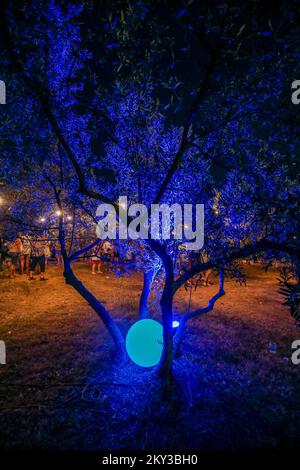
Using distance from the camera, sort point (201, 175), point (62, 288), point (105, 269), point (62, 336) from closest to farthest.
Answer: point (201, 175) → point (62, 336) → point (62, 288) → point (105, 269)

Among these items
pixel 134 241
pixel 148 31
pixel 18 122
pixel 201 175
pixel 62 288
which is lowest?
pixel 62 288

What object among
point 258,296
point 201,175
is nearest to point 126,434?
point 201,175

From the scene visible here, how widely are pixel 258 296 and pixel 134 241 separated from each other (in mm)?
→ 12719

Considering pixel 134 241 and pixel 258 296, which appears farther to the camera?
pixel 258 296

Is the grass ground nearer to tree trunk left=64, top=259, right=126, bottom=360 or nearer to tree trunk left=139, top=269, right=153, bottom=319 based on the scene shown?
tree trunk left=64, top=259, right=126, bottom=360

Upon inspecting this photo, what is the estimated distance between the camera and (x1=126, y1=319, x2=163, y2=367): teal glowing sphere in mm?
7805

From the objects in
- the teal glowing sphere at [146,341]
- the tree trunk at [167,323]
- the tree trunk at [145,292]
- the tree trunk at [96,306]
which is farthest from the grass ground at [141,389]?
the tree trunk at [145,292]

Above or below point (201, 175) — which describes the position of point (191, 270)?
below

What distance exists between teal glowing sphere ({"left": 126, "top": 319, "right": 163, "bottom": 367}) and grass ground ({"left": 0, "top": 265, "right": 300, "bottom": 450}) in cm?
36

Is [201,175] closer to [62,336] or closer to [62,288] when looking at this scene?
[62,336]

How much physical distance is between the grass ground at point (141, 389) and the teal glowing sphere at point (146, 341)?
1.18ft

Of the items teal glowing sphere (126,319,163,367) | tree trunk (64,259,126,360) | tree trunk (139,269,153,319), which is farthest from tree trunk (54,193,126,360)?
tree trunk (139,269,153,319)

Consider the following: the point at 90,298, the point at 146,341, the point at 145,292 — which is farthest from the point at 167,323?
the point at 145,292

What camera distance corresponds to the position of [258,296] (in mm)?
17266
